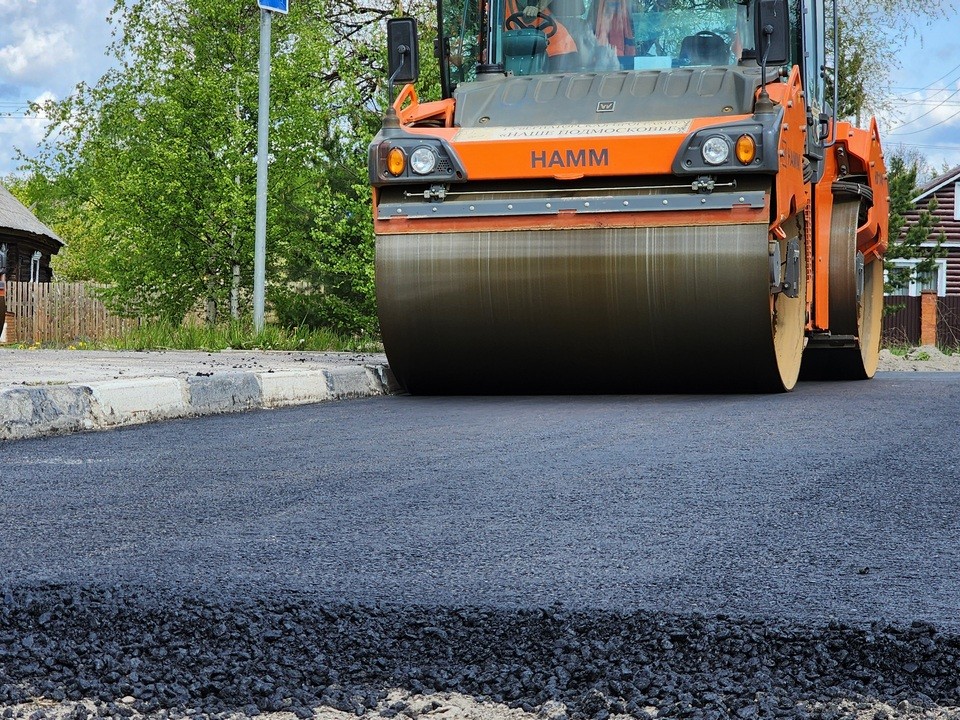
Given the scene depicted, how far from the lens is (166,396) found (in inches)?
233

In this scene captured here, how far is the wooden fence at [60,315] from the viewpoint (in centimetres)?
2481

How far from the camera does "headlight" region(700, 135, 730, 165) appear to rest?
5.93 meters

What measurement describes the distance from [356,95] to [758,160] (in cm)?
1474

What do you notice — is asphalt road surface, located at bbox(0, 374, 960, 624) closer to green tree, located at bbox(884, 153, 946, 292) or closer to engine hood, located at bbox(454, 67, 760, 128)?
engine hood, located at bbox(454, 67, 760, 128)

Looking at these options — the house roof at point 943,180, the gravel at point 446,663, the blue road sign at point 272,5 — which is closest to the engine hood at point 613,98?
the gravel at point 446,663

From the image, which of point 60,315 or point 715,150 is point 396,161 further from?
point 60,315

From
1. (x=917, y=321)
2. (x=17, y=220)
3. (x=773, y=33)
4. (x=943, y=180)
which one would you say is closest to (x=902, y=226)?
(x=917, y=321)

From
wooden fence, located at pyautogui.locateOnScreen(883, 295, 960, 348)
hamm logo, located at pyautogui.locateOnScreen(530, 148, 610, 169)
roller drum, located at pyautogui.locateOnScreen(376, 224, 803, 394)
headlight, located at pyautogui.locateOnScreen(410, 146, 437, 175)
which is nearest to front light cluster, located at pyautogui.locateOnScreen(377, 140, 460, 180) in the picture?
headlight, located at pyautogui.locateOnScreen(410, 146, 437, 175)

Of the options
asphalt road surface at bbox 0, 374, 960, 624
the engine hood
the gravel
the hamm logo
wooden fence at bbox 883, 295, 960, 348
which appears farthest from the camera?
wooden fence at bbox 883, 295, 960, 348

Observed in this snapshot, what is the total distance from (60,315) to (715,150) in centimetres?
2144

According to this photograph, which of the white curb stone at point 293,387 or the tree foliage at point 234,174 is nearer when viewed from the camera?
the white curb stone at point 293,387

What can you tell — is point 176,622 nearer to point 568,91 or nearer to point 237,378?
point 237,378

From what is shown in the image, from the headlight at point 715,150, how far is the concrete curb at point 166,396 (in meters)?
2.66

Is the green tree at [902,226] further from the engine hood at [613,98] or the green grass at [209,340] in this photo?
the engine hood at [613,98]
